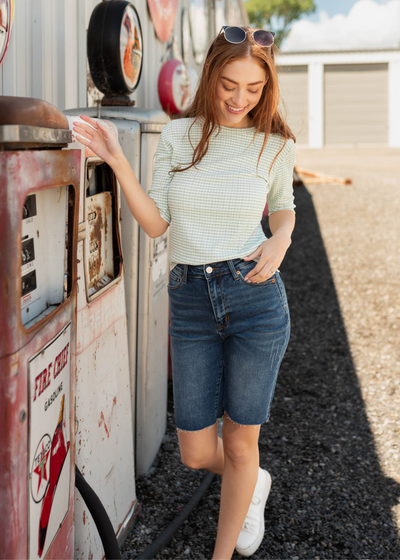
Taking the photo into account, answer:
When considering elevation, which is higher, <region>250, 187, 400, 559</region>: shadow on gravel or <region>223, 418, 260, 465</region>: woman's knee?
<region>223, 418, 260, 465</region>: woman's knee

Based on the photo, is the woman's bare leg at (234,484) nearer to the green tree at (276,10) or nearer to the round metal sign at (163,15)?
the round metal sign at (163,15)

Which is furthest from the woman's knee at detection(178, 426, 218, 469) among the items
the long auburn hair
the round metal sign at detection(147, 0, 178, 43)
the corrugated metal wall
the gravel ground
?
the round metal sign at detection(147, 0, 178, 43)

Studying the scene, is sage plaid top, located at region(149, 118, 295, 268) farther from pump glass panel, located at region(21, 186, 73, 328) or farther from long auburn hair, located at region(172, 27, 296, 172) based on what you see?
pump glass panel, located at region(21, 186, 73, 328)

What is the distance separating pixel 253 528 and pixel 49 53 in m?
2.10

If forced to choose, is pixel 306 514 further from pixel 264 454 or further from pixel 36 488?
pixel 36 488

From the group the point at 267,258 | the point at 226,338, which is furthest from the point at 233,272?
the point at 226,338

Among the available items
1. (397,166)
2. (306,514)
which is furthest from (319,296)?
(397,166)

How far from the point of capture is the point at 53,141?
1285 millimetres

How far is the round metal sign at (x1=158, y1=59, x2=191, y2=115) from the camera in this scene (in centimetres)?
378

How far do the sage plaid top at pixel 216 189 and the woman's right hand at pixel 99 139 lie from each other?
0.70 feet

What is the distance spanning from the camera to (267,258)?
71.2 inches

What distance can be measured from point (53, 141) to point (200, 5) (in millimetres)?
4784

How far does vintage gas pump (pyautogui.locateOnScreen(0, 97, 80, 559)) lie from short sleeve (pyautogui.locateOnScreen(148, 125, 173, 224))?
46cm

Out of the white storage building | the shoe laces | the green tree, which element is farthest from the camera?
the green tree
